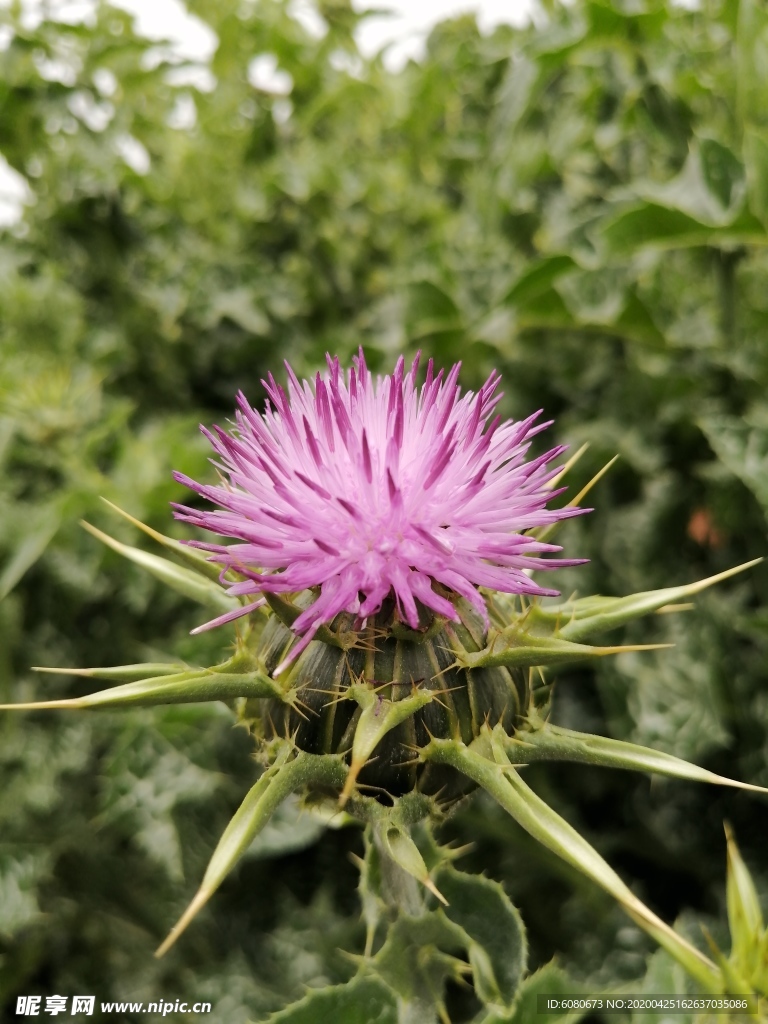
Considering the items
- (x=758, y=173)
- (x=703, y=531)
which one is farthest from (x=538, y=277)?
(x=703, y=531)

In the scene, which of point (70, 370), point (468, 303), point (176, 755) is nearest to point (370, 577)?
point (176, 755)

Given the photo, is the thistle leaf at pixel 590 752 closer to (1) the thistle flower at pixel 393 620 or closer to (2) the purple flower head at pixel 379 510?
(1) the thistle flower at pixel 393 620

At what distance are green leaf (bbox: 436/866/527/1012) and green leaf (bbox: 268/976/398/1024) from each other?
99 mm

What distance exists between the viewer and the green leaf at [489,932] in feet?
2.69

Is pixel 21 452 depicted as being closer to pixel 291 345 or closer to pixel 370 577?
pixel 291 345

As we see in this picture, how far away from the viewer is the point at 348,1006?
0.83 m

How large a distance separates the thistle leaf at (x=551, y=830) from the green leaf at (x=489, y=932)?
0.23 meters

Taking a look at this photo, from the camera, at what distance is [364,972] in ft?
2.76

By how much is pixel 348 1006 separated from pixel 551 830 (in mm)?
389

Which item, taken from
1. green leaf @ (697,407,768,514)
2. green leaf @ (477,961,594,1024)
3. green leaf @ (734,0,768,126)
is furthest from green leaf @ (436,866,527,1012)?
green leaf @ (734,0,768,126)

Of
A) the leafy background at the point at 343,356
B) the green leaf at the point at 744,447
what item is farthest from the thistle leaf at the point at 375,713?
the green leaf at the point at 744,447

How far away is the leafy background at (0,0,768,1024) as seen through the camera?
1.24 m

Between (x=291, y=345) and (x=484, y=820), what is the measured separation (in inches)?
45.1

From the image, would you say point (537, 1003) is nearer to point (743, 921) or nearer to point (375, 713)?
point (743, 921)
